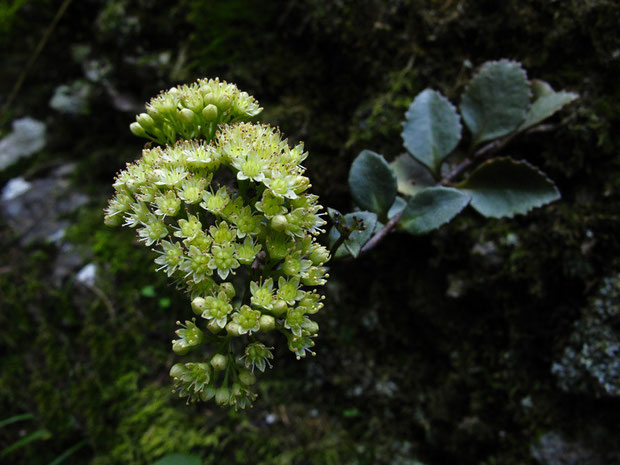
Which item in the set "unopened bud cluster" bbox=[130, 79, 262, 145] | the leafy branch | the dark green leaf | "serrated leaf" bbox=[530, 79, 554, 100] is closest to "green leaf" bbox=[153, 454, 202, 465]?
the leafy branch

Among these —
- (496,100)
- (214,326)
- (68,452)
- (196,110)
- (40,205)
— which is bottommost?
(68,452)

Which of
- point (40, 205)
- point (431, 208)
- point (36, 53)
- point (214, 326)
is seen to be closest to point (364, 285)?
point (431, 208)

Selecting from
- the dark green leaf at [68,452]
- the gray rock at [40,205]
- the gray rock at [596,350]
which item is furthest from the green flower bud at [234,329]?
the gray rock at [40,205]

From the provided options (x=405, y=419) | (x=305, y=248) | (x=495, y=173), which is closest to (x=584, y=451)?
(x=405, y=419)

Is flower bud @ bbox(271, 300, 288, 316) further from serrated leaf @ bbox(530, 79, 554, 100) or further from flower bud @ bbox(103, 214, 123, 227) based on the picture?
serrated leaf @ bbox(530, 79, 554, 100)

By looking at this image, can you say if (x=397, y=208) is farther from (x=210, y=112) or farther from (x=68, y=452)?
(x=68, y=452)

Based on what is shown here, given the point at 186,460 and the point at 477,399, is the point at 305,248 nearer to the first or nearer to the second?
the point at 186,460

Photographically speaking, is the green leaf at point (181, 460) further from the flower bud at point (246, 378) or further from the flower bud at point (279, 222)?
the flower bud at point (279, 222)
